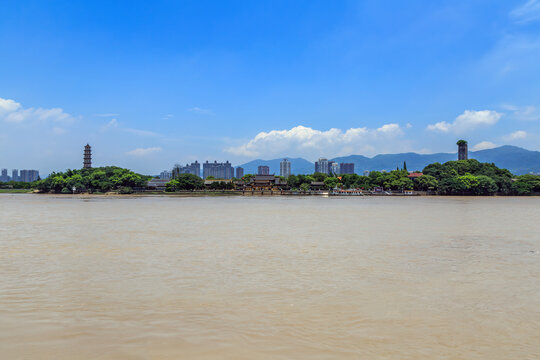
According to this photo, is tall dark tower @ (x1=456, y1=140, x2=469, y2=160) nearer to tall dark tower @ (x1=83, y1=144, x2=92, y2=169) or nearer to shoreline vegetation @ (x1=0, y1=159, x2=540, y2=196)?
shoreline vegetation @ (x1=0, y1=159, x2=540, y2=196)

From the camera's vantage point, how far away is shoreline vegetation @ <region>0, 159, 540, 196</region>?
75.2 metres

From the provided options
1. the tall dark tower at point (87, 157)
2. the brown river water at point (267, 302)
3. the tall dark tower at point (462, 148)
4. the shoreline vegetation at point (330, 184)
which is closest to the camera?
the brown river water at point (267, 302)

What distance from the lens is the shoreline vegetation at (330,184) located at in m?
75.2

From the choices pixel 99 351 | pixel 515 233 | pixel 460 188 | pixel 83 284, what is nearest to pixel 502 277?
pixel 99 351

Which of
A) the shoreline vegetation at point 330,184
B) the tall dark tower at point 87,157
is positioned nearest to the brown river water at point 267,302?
the shoreline vegetation at point 330,184

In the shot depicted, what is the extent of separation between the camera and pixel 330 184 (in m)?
95.3

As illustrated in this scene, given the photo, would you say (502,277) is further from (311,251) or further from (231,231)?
(231,231)

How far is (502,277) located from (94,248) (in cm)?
1144

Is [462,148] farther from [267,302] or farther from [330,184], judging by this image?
[267,302]

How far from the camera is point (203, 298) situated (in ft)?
22.0

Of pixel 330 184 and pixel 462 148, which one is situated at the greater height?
pixel 462 148

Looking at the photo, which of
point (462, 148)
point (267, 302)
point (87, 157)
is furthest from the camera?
point (462, 148)

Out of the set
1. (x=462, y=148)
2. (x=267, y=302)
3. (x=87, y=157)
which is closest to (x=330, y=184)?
(x=462, y=148)

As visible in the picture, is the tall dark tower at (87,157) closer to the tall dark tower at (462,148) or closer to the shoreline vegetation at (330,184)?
the shoreline vegetation at (330,184)
